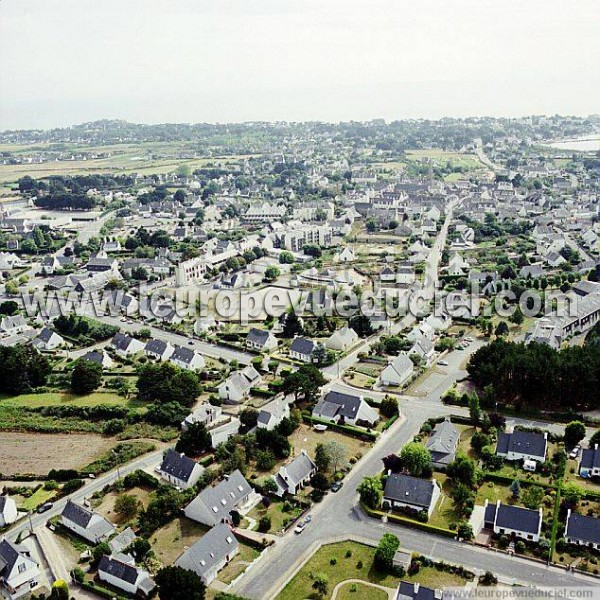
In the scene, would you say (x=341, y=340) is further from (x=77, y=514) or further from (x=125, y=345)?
(x=77, y=514)

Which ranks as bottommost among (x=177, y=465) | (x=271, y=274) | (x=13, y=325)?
(x=177, y=465)

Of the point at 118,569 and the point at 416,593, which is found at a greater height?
the point at 416,593

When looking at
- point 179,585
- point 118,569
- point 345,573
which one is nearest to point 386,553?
point 345,573

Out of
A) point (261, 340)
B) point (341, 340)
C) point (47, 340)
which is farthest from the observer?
point (47, 340)

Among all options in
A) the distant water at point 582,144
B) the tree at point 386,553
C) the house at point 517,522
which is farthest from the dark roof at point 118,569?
the distant water at point 582,144

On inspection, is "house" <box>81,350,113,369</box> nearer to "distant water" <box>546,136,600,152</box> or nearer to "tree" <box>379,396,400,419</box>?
"tree" <box>379,396,400,419</box>

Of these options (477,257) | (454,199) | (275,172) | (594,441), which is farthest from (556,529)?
(275,172)

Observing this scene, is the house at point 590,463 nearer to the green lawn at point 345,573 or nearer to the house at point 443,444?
the house at point 443,444
